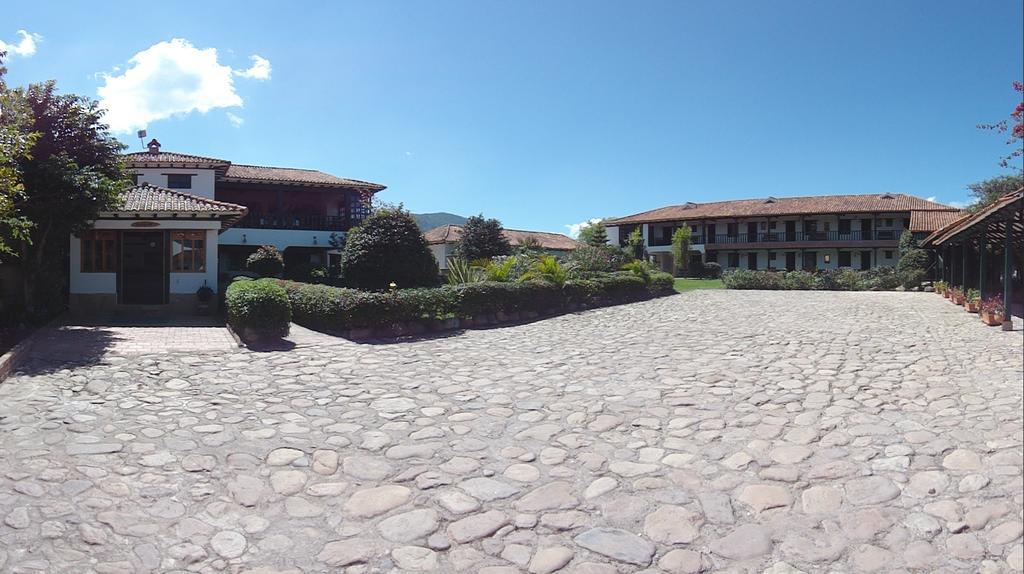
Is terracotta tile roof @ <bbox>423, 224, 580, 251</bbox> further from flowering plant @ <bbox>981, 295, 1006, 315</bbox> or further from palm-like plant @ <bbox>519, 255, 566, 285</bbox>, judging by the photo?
flowering plant @ <bbox>981, 295, 1006, 315</bbox>

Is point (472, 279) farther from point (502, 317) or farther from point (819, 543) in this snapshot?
point (819, 543)

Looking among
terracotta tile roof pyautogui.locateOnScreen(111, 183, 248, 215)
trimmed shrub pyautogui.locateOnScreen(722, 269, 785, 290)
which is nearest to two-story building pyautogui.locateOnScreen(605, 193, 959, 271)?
trimmed shrub pyautogui.locateOnScreen(722, 269, 785, 290)

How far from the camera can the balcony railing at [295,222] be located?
30.7m

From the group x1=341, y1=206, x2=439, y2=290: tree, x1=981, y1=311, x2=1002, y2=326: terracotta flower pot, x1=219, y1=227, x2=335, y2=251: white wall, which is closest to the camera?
x1=981, y1=311, x2=1002, y2=326: terracotta flower pot

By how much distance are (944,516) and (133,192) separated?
72.0 ft

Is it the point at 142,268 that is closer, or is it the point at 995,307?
the point at 995,307

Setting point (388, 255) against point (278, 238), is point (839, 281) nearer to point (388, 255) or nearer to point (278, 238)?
point (388, 255)

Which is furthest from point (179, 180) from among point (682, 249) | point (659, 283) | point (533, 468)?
point (682, 249)

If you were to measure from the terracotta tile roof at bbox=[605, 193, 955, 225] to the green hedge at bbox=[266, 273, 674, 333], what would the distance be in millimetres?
30497

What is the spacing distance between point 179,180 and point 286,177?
5.82m

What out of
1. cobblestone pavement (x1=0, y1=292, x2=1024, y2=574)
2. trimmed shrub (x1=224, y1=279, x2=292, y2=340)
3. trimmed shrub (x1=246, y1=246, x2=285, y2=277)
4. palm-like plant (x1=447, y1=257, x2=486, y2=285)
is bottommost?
cobblestone pavement (x1=0, y1=292, x2=1024, y2=574)

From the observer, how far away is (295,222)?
31469 mm

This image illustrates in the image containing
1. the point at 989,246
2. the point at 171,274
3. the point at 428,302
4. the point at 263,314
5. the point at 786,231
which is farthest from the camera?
the point at 786,231

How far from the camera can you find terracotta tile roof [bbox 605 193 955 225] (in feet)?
143
